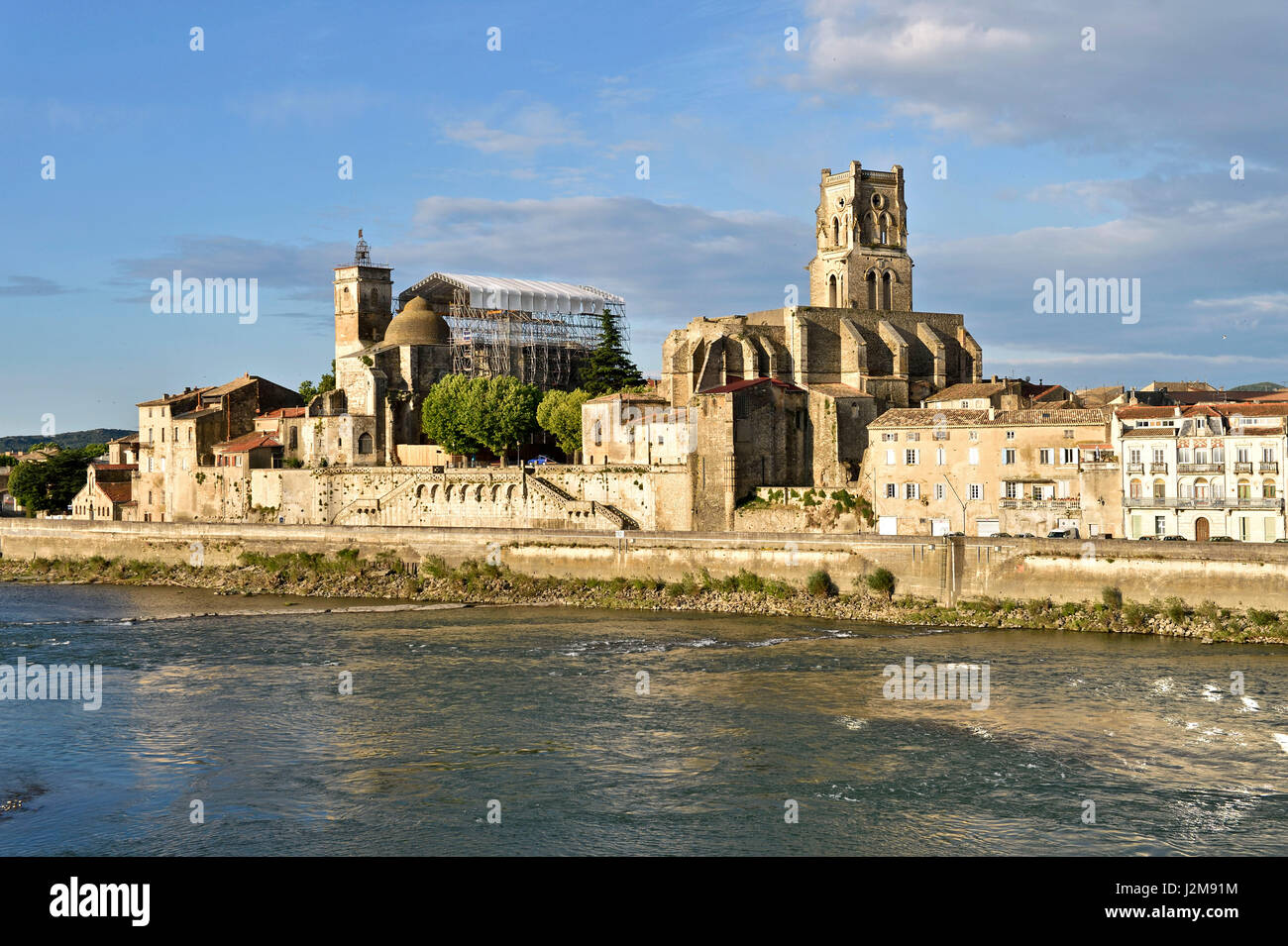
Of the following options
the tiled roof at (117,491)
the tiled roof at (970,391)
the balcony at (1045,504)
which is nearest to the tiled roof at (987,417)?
the balcony at (1045,504)

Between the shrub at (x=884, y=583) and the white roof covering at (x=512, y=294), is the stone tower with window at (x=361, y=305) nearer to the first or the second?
the white roof covering at (x=512, y=294)

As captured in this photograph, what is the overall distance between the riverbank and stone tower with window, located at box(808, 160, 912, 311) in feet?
71.3

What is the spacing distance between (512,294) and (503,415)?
39.6ft

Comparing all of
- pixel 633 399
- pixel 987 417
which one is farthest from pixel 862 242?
pixel 987 417

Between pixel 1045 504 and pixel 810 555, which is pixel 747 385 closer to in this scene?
pixel 810 555

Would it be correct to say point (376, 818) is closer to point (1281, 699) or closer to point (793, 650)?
point (793, 650)

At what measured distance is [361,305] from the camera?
68.1 meters

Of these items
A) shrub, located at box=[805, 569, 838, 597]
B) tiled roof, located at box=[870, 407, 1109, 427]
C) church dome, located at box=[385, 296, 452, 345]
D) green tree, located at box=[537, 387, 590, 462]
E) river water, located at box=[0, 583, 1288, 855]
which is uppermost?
church dome, located at box=[385, 296, 452, 345]

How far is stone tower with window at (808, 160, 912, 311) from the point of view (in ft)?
189

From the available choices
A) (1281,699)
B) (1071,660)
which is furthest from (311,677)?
(1281,699)

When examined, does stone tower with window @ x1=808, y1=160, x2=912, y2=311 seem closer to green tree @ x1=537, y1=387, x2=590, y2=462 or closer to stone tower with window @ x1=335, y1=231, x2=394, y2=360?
green tree @ x1=537, y1=387, x2=590, y2=462

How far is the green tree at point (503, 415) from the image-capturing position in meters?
56.9

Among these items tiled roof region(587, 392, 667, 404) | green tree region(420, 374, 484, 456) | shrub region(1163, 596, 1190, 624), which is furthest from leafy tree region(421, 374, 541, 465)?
shrub region(1163, 596, 1190, 624)
